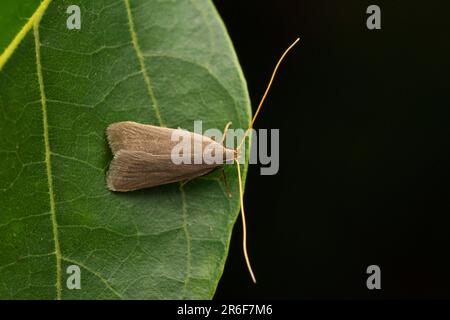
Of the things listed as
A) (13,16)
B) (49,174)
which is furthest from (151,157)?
(13,16)

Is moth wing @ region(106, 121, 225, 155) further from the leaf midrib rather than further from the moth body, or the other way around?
the leaf midrib

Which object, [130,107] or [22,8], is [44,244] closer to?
[130,107]

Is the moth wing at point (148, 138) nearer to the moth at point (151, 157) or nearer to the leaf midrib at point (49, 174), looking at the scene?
the moth at point (151, 157)

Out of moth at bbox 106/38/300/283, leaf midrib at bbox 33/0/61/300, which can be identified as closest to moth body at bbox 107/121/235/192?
moth at bbox 106/38/300/283

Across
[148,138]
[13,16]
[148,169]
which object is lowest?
[148,169]

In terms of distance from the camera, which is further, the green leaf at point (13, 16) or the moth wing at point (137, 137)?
the moth wing at point (137, 137)

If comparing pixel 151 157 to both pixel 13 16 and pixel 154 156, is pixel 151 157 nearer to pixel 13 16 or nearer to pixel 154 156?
pixel 154 156

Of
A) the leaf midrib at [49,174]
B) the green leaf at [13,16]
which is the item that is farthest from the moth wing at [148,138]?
the green leaf at [13,16]
